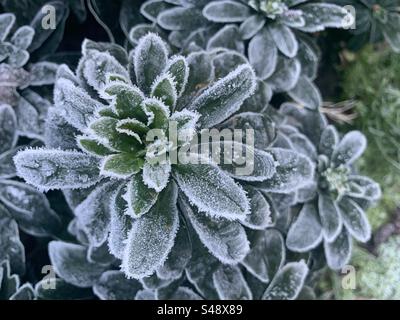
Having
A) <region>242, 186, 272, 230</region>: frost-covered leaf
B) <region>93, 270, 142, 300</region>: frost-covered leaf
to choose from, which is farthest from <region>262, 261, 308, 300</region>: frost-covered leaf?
<region>93, 270, 142, 300</region>: frost-covered leaf

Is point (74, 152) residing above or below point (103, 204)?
above

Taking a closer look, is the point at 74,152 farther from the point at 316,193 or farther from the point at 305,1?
the point at 305,1

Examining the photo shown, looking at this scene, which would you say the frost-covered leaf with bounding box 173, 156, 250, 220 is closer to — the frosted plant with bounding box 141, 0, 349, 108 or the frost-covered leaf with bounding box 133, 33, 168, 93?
the frost-covered leaf with bounding box 133, 33, 168, 93

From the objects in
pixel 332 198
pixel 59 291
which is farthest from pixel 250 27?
pixel 59 291

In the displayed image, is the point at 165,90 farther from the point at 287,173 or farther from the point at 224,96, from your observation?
the point at 287,173
